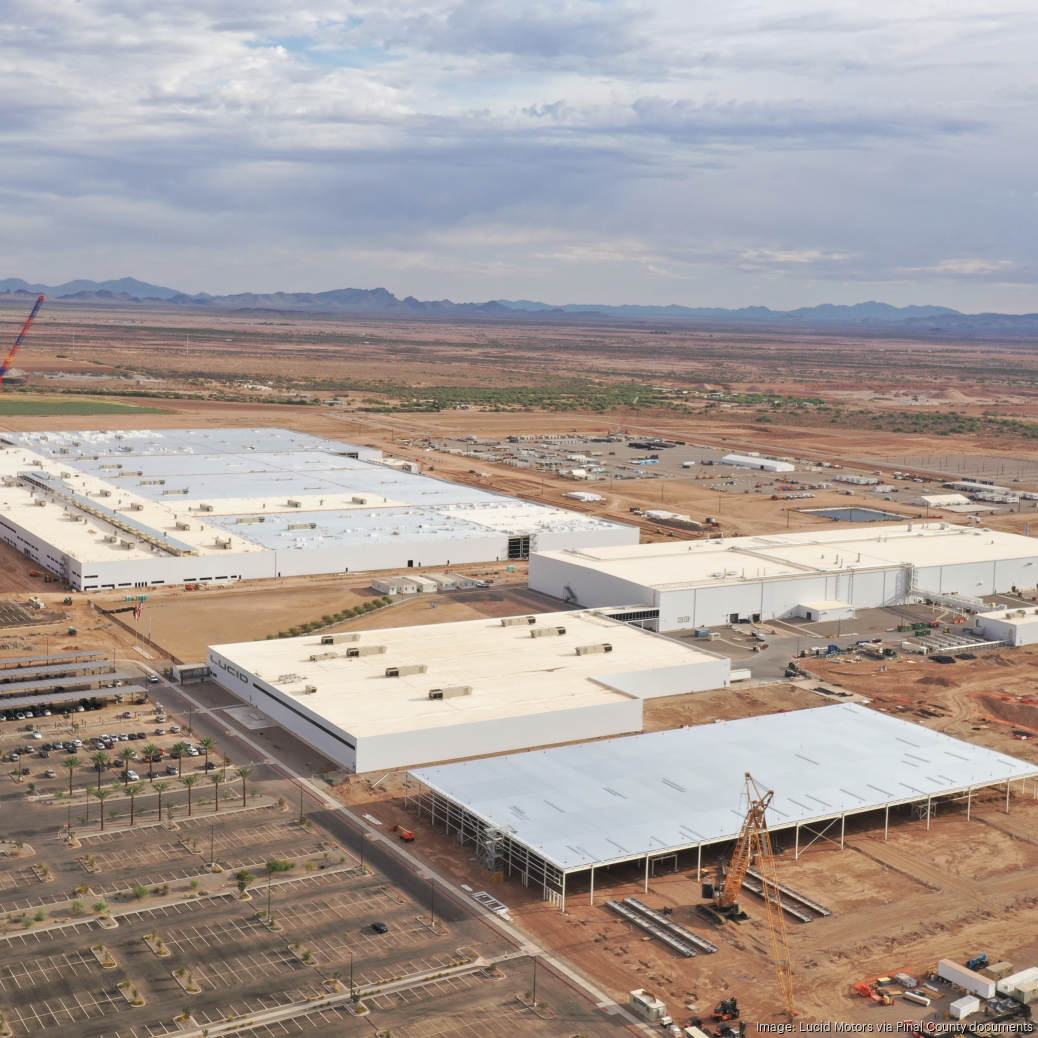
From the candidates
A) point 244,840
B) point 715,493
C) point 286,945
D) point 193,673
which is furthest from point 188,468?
point 286,945

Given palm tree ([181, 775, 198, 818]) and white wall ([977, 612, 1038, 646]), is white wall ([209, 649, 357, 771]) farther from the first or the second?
white wall ([977, 612, 1038, 646])

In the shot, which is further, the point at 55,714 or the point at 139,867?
the point at 55,714

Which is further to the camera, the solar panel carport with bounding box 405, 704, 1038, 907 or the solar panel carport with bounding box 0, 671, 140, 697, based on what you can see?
the solar panel carport with bounding box 0, 671, 140, 697

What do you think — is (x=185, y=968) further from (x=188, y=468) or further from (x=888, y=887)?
(x=188, y=468)

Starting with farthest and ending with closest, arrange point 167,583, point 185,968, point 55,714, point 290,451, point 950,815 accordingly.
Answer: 1. point 290,451
2. point 167,583
3. point 55,714
4. point 950,815
5. point 185,968

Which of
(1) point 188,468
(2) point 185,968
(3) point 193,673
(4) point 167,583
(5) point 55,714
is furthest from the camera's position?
(1) point 188,468

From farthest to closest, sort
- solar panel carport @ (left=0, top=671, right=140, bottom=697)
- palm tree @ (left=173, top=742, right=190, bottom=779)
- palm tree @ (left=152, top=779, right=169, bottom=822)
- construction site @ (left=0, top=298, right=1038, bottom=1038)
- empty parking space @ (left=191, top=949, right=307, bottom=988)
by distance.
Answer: solar panel carport @ (left=0, top=671, right=140, bottom=697) → palm tree @ (left=173, top=742, right=190, bottom=779) → palm tree @ (left=152, top=779, right=169, bottom=822) → construction site @ (left=0, top=298, right=1038, bottom=1038) → empty parking space @ (left=191, top=949, right=307, bottom=988)

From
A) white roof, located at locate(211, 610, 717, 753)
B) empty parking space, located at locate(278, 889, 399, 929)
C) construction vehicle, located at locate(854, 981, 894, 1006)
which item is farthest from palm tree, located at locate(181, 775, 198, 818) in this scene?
construction vehicle, located at locate(854, 981, 894, 1006)
